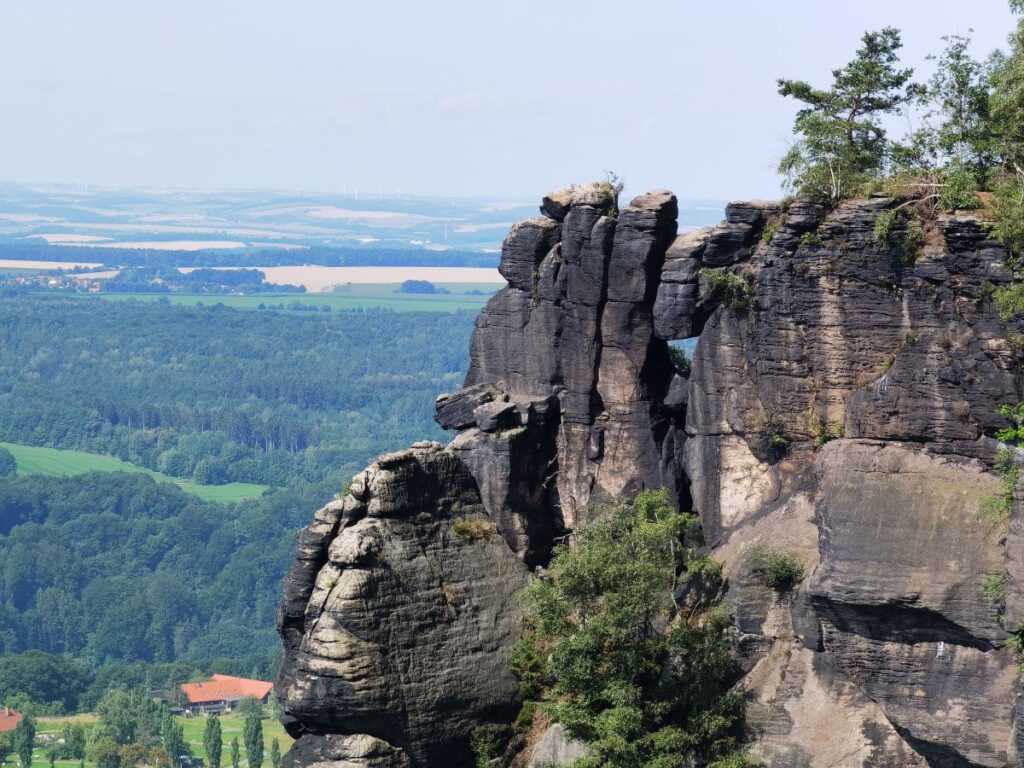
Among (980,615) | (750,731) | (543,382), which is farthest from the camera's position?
(543,382)

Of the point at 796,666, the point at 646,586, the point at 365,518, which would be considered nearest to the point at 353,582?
the point at 365,518

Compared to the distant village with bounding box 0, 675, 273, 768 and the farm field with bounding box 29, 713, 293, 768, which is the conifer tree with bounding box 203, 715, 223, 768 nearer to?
the farm field with bounding box 29, 713, 293, 768

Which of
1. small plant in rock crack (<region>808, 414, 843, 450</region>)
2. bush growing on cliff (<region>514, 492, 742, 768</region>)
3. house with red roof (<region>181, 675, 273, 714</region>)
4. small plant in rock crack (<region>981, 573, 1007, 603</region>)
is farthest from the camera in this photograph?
house with red roof (<region>181, 675, 273, 714</region>)

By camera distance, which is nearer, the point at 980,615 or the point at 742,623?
the point at 980,615

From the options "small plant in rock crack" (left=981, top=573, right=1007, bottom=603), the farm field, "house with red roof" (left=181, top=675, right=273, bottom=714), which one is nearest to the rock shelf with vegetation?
"small plant in rock crack" (left=981, top=573, right=1007, bottom=603)

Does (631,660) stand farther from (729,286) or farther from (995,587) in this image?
(729,286)

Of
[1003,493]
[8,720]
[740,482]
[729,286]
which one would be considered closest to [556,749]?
[740,482]

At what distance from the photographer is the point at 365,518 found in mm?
52125

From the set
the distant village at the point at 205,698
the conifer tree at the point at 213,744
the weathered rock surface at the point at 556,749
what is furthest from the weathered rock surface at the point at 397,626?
the distant village at the point at 205,698

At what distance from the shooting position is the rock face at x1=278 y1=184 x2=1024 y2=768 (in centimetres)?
4591

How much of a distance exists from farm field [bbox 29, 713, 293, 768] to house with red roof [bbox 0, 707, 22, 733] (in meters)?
1.58

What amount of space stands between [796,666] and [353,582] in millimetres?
10848

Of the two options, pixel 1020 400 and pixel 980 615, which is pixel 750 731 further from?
pixel 1020 400

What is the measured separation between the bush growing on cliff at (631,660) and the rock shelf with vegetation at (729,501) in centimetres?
8
